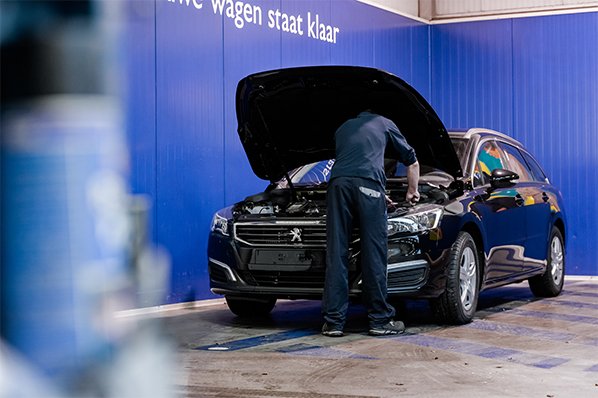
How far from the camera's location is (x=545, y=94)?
567 inches

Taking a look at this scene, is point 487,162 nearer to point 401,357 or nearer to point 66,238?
point 401,357

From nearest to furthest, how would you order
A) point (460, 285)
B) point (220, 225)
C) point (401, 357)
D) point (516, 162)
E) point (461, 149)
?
point (401, 357)
point (460, 285)
point (220, 225)
point (461, 149)
point (516, 162)

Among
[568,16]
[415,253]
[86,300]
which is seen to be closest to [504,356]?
[415,253]

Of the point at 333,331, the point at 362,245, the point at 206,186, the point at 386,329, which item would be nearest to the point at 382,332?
the point at 386,329

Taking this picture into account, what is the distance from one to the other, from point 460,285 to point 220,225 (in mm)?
1933

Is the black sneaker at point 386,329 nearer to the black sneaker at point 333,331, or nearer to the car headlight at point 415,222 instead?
the black sneaker at point 333,331

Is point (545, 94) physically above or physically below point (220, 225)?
above

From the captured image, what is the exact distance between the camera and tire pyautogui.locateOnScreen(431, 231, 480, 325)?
7746 mm

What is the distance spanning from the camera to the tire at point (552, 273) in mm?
10242

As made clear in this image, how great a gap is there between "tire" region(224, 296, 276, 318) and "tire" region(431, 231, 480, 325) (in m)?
1.56

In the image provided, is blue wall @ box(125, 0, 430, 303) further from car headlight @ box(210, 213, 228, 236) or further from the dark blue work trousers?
the dark blue work trousers

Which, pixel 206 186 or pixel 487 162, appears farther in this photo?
pixel 206 186

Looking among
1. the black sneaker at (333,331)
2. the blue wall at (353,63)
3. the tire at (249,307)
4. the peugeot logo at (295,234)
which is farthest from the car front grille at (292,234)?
the blue wall at (353,63)

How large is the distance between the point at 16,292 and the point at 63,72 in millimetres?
239
